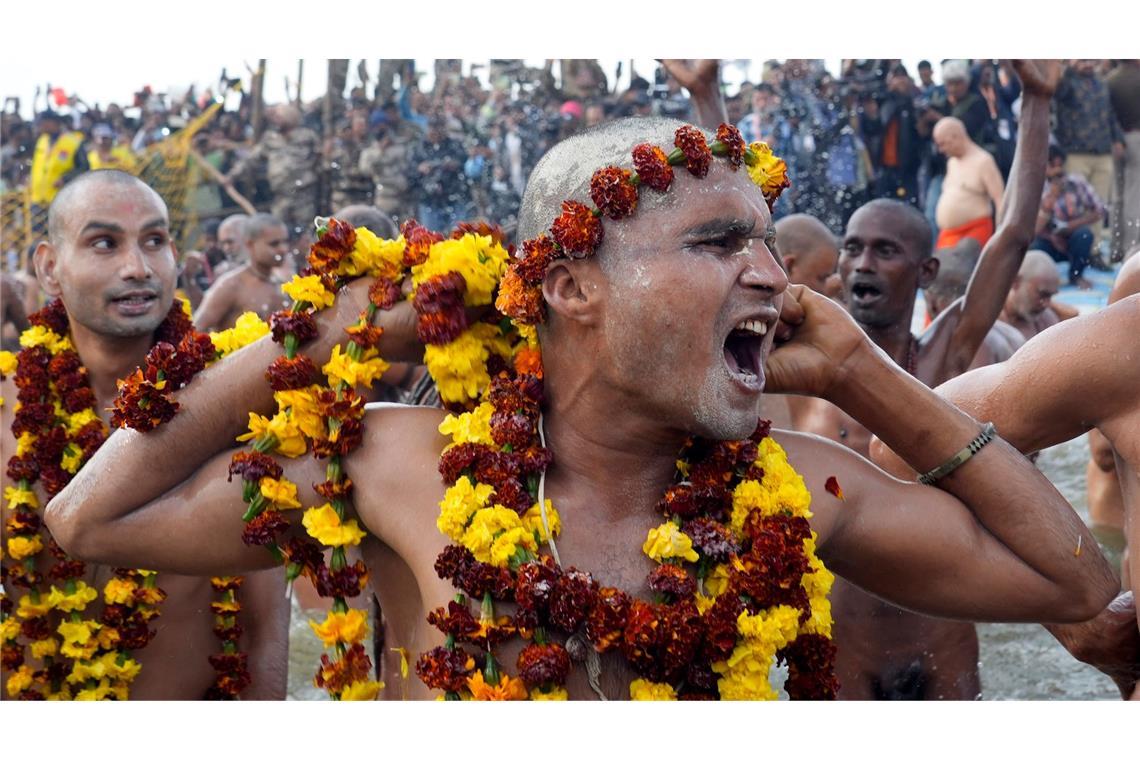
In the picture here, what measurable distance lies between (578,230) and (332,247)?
60 cm

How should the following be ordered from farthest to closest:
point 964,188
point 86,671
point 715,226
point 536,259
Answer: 1. point 964,188
2. point 86,671
3. point 536,259
4. point 715,226

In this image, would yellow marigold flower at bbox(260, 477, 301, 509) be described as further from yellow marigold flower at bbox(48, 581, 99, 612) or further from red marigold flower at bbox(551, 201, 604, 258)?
yellow marigold flower at bbox(48, 581, 99, 612)

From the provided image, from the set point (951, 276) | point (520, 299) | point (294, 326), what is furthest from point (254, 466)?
point (951, 276)

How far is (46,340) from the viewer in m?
4.92

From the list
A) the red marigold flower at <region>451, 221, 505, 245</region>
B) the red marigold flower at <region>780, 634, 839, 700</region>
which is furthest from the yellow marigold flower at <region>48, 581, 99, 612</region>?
the red marigold flower at <region>780, 634, 839, 700</region>

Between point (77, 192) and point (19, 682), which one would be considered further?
point (77, 192)

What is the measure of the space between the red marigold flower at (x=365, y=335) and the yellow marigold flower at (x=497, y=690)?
0.77 m

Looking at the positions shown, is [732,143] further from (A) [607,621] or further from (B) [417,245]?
(A) [607,621]


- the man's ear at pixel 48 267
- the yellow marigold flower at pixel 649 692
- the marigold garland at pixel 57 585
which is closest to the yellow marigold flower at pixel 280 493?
the yellow marigold flower at pixel 649 692

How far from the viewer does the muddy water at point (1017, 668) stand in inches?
311

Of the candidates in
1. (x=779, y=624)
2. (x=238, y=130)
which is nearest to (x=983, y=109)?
(x=238, y=130)

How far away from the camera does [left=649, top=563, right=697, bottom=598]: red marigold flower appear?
2.84 meters

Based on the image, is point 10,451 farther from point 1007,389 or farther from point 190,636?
point 1007,389

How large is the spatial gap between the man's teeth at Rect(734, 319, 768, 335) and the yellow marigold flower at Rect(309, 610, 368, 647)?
1.04 metres
